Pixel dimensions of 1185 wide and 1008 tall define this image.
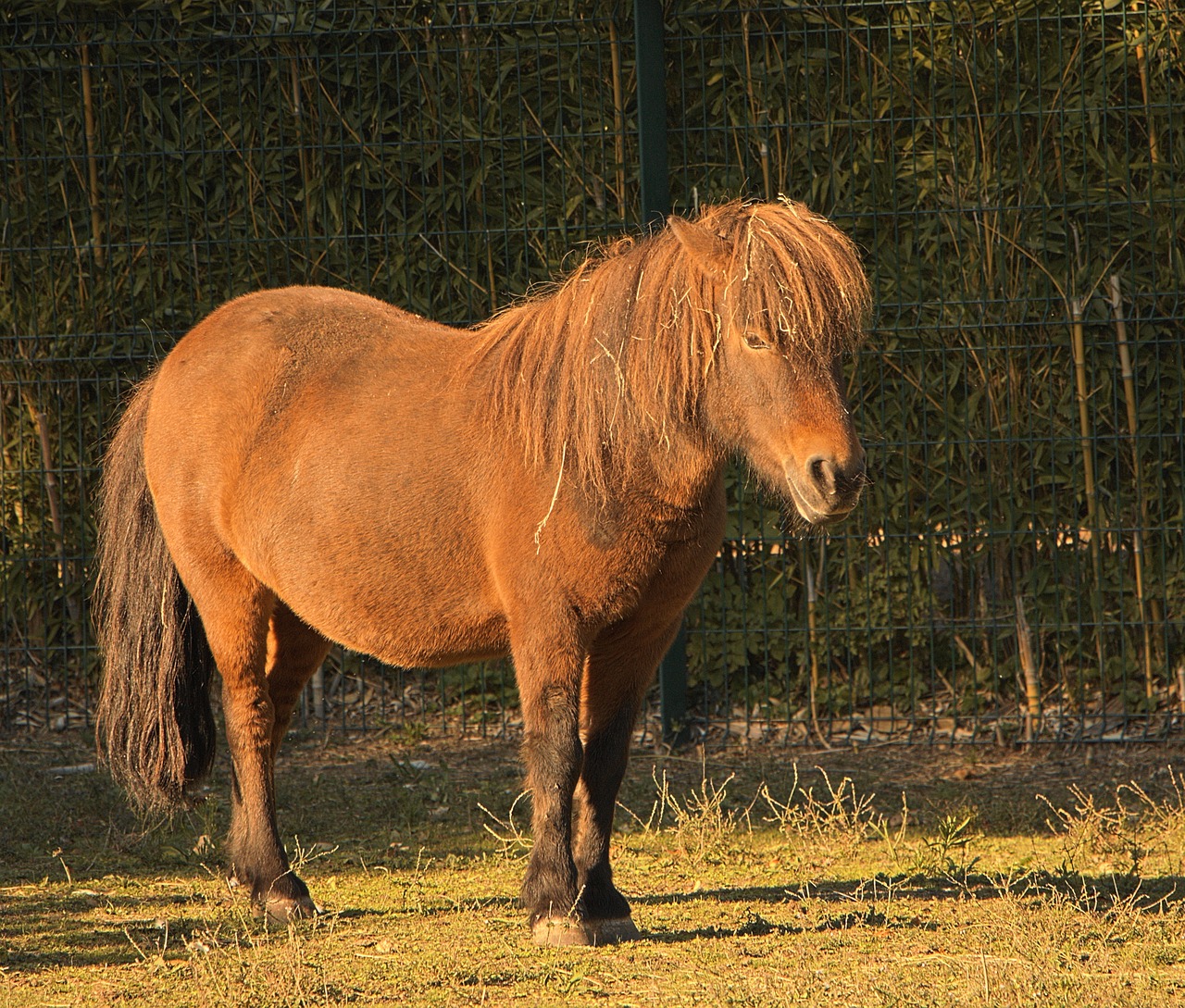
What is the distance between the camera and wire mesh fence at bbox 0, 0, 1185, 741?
6152 mm

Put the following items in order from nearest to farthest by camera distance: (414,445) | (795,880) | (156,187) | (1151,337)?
(414,445), (795,880), (1151,337), (156,187)

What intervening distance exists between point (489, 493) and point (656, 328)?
0.68m

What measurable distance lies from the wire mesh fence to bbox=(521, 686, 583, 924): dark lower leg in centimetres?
274

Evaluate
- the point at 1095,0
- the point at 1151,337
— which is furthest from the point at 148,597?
the point at 1095,0

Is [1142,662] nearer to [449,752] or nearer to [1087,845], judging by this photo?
[1087,845]

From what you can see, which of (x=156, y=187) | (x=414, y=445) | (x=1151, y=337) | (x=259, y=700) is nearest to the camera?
(x=414, y=445)

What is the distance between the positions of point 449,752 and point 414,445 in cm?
295

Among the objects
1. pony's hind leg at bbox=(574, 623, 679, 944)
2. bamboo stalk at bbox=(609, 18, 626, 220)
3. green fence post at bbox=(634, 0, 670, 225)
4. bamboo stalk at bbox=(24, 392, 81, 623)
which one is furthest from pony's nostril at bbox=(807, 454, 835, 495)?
bamboo stalk at bbox=(24, 392, 81, 623)

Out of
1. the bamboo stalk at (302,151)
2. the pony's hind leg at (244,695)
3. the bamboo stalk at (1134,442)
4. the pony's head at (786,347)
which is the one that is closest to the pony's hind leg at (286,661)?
the pony's hind leg at (244,695)

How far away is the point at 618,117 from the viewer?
6.34 m

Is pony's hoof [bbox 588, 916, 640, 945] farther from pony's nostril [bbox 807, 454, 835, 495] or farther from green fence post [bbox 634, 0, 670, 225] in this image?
green fence post [bbox 634, 0, 670, 225]

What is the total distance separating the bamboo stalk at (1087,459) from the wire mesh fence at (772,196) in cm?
2

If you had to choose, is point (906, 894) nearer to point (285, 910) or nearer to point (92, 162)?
point (285, 910)

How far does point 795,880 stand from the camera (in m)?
4.54
